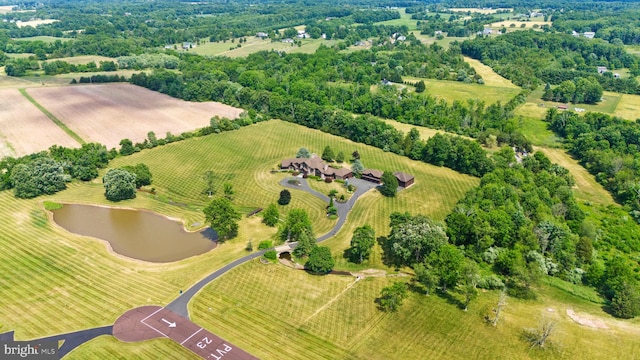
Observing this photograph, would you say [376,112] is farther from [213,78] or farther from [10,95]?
[10,95]

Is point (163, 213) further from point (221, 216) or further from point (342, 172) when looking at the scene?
point (342, 172)

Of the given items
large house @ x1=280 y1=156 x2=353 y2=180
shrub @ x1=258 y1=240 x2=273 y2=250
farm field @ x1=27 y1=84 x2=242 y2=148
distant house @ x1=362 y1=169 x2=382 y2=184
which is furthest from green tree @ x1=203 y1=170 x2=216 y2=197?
farm field @ x1=27 y1=84 x2=242 y2=148

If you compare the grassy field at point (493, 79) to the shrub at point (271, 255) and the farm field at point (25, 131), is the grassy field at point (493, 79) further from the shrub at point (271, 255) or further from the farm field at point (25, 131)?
the farm field at point (25, 131)

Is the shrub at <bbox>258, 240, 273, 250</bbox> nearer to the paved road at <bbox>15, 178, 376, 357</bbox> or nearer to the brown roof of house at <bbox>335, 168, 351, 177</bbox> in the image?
the paved road at <bbox>15, 178, 376, 357</bbox>

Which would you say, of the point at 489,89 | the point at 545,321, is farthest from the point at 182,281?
the point at 489,89

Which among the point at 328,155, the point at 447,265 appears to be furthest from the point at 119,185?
the point at 447,265

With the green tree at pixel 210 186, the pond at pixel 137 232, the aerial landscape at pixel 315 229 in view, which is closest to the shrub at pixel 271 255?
the aerial landscape at pixel 315 229
